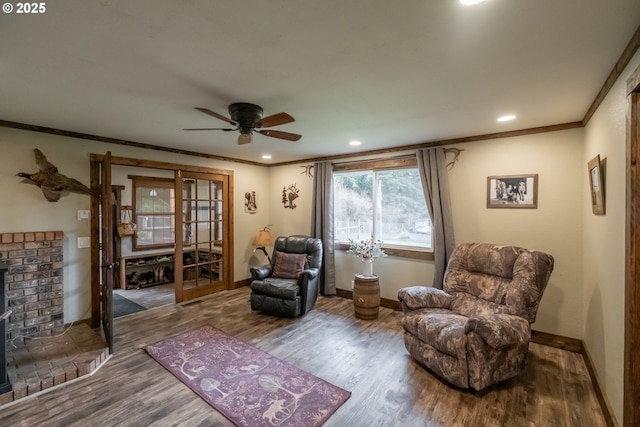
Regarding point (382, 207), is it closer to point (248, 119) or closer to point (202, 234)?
point (248, 119)

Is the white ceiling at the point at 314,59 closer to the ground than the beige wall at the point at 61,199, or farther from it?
farther from it

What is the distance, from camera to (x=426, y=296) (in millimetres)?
2941

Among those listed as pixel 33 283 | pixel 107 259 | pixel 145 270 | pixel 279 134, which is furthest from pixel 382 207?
pixel 145 270

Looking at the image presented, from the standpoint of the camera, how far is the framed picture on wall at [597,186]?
86.4 inches

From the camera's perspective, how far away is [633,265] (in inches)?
61.4

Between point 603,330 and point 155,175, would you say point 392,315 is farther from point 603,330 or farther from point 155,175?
point 155,175

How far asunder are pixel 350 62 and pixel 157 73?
1.29 m

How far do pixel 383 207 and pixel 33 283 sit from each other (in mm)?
4469

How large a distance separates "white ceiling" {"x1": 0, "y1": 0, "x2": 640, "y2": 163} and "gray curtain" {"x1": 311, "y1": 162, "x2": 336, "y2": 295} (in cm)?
196

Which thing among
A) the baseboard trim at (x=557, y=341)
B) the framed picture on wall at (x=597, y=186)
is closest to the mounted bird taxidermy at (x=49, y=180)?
the framed picture on wall at (x=597, y=186)

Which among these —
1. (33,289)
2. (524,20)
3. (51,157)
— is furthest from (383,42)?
(33,289)

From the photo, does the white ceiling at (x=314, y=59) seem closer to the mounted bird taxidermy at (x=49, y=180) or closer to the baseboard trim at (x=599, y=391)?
the mounted bird taxidermy at (x=49, y=180)

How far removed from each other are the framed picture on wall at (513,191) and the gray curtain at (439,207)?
51cm
